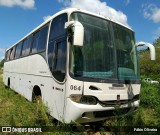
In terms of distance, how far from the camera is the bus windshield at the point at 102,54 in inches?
243

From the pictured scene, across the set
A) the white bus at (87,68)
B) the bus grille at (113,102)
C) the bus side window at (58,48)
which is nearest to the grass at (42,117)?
the white bus at (87,68)

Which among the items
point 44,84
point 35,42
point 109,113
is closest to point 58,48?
point 44,84

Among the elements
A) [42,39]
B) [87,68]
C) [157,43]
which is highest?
[157,43]

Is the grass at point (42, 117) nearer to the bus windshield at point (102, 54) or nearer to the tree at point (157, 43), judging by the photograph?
the bus windshield at point (102, 54)

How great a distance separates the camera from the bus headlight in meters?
5.98

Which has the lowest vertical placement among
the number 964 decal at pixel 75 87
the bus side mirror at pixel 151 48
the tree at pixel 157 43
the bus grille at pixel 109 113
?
the bus grille at pixel 109 113

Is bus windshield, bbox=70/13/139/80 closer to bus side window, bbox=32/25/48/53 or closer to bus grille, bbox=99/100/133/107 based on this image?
bus grille, bbox=99/100/133/107

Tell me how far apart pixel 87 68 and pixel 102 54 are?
664 millimetres

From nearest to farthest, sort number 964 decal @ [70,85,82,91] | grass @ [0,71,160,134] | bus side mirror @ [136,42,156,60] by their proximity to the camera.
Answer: number 964 decal @ [70,85,82,91], grass @ [0,71,160,134], bus side mirror @ [136,42,156,60]

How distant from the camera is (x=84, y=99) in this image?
6.07 metres

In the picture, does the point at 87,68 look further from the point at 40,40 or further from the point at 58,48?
the point at 40,40

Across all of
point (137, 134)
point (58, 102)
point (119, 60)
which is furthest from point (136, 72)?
point (58, 102)

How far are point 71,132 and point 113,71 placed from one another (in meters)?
1.93

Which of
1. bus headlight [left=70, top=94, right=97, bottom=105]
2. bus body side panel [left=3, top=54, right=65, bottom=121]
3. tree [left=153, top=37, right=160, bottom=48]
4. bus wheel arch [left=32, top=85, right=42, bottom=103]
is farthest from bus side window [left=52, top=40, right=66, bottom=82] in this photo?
tree [left=153, top=37, right=160, bottom=48]
